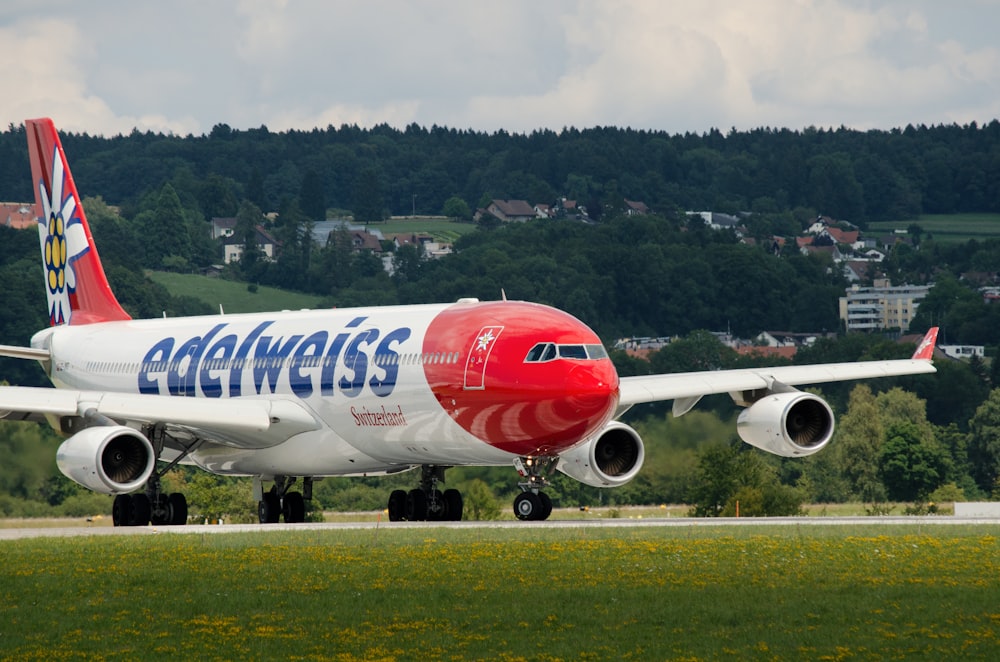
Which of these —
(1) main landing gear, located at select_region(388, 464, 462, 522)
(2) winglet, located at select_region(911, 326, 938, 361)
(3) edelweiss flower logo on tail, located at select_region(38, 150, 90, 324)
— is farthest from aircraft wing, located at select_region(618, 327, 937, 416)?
(3) edelweiss flower logo on tail, located at select_region(38, 150, 90, 324)

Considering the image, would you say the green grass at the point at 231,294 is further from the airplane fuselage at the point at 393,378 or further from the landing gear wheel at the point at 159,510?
the landing gear wheel at the point at 159,510

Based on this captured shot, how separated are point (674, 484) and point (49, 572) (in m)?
33.3

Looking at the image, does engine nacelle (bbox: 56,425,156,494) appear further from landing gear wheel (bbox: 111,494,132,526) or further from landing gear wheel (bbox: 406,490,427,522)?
landing gear wheel (bbox: 406,490,427,522)

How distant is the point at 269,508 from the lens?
139 feet

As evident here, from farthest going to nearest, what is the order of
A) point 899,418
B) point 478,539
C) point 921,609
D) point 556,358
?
point 899,418 → point 556,358 → point 478,539 → point 921,609

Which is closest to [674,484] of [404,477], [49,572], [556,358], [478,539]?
[404,477]

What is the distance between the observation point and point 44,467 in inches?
2012

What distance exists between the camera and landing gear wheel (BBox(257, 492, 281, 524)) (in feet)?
138

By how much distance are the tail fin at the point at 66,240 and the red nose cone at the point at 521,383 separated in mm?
16057

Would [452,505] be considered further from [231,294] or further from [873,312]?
[873,312]

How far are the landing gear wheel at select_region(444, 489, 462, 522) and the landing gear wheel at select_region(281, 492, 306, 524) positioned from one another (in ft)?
13.4

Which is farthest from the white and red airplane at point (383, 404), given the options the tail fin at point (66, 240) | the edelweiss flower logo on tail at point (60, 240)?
the edelweiss flower logo on tail at point (60, 240)

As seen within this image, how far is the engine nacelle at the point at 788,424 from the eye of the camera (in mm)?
38031

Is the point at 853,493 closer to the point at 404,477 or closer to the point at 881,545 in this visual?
the point at 404,477
